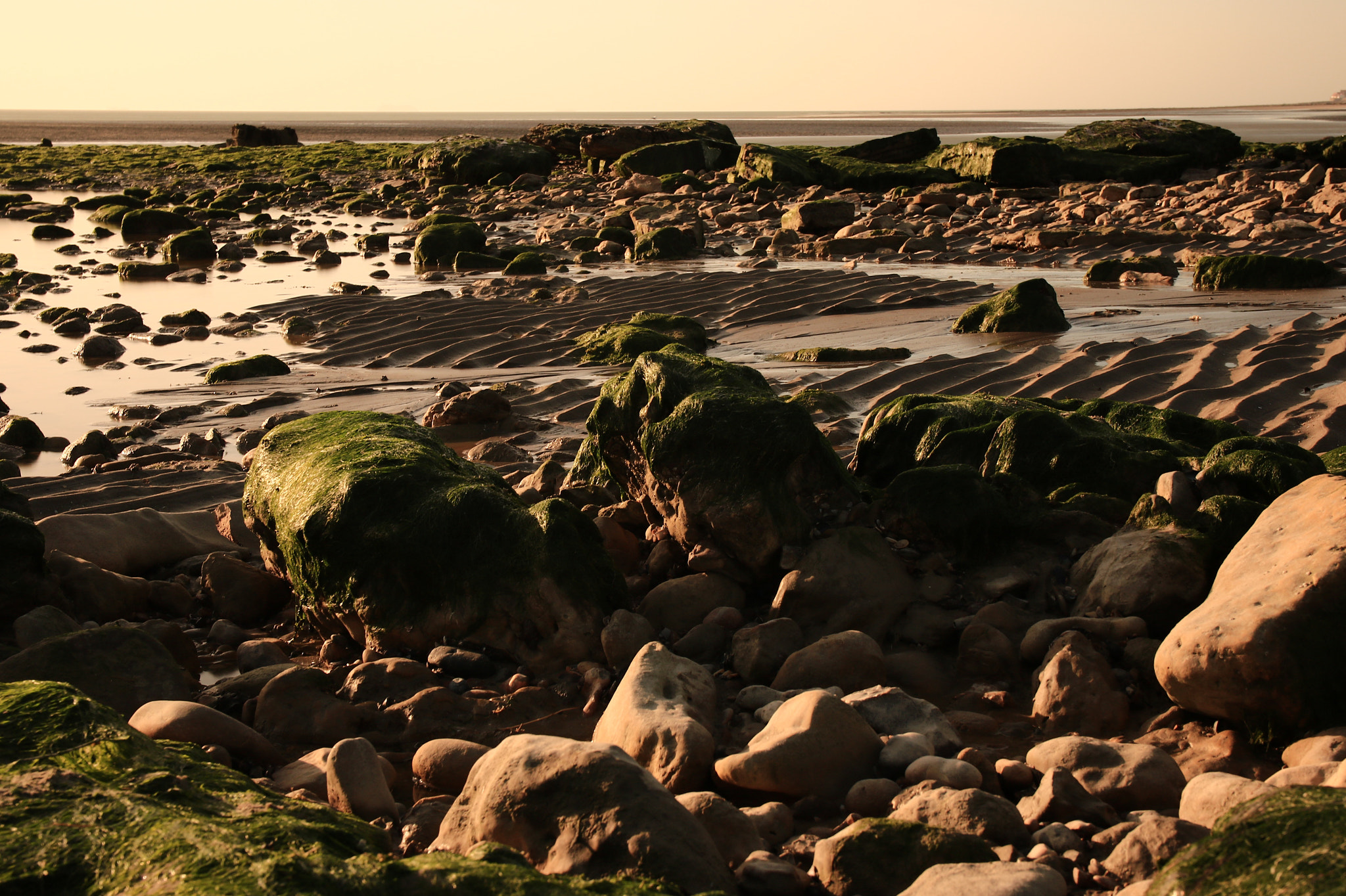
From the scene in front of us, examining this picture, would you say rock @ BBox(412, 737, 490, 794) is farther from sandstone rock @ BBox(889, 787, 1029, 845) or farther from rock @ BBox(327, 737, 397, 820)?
sandstone rock @ BBox(889, 787, 1029, 845)

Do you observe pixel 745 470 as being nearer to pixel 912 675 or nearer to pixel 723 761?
pixel 912 675

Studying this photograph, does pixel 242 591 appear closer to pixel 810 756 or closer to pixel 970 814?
pixel 810 756

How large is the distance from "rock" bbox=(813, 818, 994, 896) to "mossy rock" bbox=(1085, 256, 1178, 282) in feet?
34.1

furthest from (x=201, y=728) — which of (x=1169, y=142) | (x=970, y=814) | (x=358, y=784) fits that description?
(x=1169, y=142)

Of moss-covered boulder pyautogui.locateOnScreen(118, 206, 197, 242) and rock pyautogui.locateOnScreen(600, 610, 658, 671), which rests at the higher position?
moss-covered boulder pyautogui.locateOnScreen(118, 206, 197, 242)

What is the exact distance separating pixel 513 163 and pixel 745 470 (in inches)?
1064

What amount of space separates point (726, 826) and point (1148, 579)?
1.94 metres

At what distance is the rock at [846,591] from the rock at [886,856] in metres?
1.45

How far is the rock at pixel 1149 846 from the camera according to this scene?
95.3 inches

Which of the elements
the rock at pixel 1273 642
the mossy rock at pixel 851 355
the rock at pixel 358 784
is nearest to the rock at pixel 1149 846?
the rock at pixel 1273 642

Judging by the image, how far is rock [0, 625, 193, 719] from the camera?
3.56 metres

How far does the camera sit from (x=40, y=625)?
400 centimetres

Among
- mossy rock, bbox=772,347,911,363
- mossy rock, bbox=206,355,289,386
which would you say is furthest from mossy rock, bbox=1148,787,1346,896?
mossy rock, bbox=206,355,289,386

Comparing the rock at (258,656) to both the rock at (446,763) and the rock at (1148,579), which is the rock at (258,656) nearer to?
the rock at (446,763)
